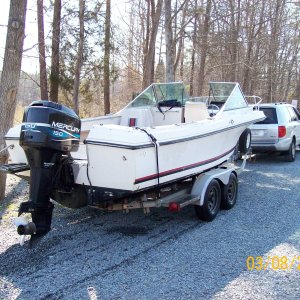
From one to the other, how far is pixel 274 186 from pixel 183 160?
11.9 feet

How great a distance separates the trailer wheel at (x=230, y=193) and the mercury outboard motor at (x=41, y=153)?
292cm

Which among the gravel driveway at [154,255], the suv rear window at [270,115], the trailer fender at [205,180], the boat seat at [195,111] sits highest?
the boat seat at [195,111]

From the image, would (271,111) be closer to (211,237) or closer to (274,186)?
(274,186)

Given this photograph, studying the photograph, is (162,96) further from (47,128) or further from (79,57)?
(79,57)

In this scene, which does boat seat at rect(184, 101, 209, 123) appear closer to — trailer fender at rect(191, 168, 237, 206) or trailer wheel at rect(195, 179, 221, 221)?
trailer fender at rect(191, 168, 237, 206)

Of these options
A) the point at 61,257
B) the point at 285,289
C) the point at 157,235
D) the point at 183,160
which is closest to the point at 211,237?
the point at 157,235

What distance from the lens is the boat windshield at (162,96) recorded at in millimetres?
7755

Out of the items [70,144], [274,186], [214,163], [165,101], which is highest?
[165,101]

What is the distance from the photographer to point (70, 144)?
4.65 metres

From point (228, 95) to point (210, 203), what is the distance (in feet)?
9.07

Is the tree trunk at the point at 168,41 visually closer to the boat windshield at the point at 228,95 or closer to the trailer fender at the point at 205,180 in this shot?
the boat windshield at the point at 228,95

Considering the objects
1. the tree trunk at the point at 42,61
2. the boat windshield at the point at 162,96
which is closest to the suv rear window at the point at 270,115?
the boat windshield at the point at 162,96

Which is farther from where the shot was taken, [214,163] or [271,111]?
[271,111]

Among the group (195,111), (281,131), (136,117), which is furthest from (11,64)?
(281,131)
